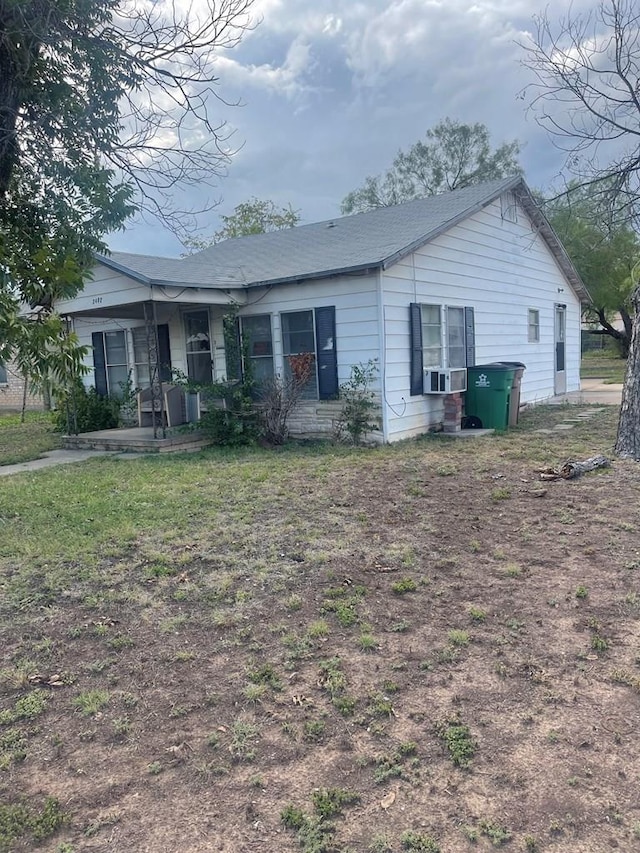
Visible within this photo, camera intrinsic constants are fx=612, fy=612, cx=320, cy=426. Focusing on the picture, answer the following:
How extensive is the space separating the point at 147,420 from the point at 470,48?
27.4ft

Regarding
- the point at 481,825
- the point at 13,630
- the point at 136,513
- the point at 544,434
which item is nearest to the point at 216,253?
the point at 544,434

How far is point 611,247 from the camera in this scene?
1123 inches

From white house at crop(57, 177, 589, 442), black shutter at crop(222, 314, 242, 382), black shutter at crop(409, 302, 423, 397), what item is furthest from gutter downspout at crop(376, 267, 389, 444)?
black shutter at crop(222, 314, 242, 382)

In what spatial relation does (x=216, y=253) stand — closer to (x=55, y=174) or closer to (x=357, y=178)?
(x=55, y=174)

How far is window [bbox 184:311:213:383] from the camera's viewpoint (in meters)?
11.6

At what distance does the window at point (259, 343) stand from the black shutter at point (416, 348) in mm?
2442

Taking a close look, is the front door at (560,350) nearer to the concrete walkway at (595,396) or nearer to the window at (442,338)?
the concrete walkway at (595,396)

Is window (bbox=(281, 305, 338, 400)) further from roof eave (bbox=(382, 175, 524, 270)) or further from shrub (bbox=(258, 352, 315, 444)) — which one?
roof eave (bbox=(382, 175, 524, 270))

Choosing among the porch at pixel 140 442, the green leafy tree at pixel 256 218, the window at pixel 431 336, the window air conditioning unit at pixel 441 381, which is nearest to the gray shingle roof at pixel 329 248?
the window at pixel 431 336

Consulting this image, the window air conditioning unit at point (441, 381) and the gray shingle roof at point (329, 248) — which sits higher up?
the gray shingle roof at point (329, 248)

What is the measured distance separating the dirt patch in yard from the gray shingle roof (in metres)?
5.58

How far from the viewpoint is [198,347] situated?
11742mm

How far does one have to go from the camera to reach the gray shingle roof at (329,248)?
965cm

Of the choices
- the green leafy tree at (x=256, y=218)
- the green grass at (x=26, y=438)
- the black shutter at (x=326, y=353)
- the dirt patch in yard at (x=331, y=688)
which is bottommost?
the dirt patch in yard at (x=331, y=688)
